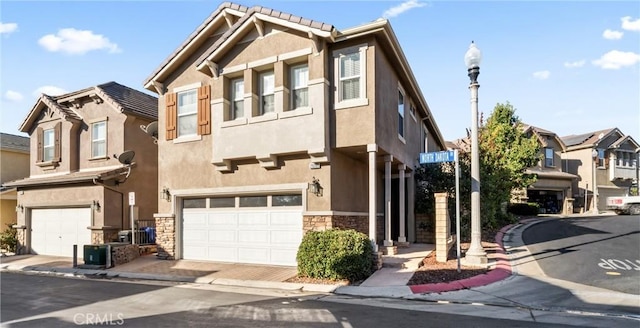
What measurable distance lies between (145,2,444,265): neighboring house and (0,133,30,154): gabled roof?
14.3m

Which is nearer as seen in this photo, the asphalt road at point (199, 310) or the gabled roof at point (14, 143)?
the asphalt road at point (199, 310)

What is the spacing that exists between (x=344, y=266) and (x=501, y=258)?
207 inches

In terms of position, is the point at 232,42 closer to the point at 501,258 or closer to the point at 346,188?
the point at 346,188

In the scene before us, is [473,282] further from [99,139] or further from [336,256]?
[99,139]

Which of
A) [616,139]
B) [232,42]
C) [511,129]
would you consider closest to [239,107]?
[232,42]

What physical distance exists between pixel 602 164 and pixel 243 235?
38.3 meters

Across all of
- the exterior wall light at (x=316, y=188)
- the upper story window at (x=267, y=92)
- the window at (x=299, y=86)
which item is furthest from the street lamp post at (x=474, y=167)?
the upper story window at (x=267, y=92)

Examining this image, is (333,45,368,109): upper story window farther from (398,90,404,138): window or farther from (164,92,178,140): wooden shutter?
(164,92,178,140): wooden shutter

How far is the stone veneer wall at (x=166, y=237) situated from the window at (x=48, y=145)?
8.93 meters

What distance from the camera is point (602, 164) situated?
38.4m

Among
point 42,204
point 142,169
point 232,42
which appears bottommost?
point 42,204

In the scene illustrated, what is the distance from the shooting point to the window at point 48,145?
64.4 feet

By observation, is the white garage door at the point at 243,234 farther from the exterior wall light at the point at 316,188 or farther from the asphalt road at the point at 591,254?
the asphalt road at the point at 591,254

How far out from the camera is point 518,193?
106 feet
